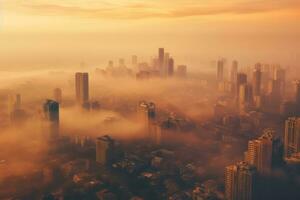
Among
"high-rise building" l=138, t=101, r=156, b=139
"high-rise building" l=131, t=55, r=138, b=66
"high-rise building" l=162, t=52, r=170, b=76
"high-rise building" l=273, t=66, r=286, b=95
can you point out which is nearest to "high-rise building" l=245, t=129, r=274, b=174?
"high-rise building" l=138, t=101, r=156, b=139

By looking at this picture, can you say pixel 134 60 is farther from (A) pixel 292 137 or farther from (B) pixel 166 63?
(A) pixel 292 137

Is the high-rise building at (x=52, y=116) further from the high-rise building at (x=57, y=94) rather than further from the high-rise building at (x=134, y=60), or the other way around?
the high-rise building at (x=134, y=60)

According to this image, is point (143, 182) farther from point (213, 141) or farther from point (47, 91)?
point (47, 91)

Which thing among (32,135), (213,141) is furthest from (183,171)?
(32,135)

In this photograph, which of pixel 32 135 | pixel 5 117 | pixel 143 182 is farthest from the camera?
pixel 5 117

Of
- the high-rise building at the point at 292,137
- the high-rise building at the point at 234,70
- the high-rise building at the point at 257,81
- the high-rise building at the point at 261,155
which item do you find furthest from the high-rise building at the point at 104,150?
the high-rise building at the point at 234,70

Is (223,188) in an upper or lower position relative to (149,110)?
lower
